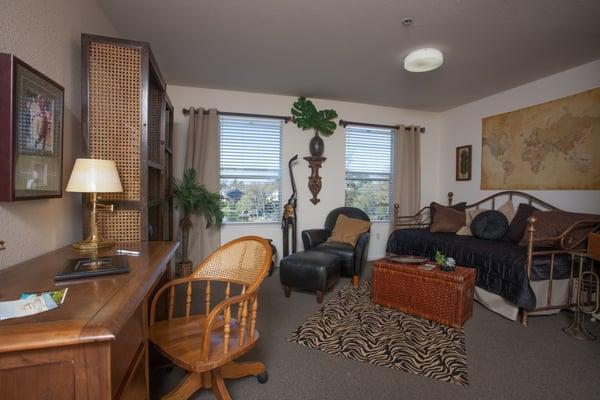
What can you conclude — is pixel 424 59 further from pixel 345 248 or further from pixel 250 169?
pixel 250 169

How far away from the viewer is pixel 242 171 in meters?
3.95

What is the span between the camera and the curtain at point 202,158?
361 centimetres

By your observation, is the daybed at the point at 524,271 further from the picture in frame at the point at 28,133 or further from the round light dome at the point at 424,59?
the picture in frame at the point at 28,133

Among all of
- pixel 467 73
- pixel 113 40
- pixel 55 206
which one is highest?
pixel 467 73

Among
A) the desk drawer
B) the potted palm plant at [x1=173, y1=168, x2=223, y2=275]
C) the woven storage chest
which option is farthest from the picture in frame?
the woven storage chest

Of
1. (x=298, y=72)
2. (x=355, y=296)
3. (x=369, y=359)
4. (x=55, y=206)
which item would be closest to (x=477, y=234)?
(x=355, y=296)

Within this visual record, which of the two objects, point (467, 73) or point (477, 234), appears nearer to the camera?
point (467, 73)

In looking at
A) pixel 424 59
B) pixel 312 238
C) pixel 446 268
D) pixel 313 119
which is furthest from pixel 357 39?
pixel 312 238

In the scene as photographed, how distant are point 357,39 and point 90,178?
2272 mm

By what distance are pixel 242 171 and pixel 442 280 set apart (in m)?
2.76

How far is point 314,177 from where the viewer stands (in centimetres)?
412

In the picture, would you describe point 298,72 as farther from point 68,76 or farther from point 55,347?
point 55,347

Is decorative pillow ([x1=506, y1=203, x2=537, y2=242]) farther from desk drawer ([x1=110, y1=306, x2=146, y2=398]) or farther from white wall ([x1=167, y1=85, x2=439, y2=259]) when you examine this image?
desk drawer ([x1=110, y1=306, x2=146, y2=398])

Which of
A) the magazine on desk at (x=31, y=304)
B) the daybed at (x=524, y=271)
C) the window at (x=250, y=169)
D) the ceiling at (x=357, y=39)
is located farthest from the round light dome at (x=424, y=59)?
the magazine on desk at (x=31, y=304)
